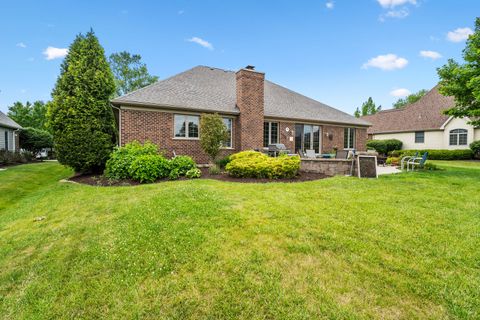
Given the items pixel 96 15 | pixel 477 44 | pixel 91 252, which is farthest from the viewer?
pixel 96 15

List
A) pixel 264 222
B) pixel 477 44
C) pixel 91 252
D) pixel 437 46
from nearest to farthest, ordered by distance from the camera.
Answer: pixel 91 252, pixel 264 222, pixel 477 44, pixel 437 46

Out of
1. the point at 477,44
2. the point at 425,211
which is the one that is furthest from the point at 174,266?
the point at 477,44

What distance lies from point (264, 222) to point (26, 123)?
153 feet

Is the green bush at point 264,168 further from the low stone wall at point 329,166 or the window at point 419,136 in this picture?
the window at point 419,136

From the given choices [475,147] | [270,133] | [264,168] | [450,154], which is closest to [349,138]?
[270,133]

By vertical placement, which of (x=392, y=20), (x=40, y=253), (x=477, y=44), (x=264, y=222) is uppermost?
(x=392, y=20)

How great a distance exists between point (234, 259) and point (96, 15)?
14072mm

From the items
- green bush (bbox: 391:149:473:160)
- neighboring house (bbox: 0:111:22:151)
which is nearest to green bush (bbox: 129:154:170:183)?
neighboring house (bbox: 0:111:22:151)

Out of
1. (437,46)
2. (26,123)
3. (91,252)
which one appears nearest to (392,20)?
(437,46)

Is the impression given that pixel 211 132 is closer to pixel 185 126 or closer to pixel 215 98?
pixel 185 126

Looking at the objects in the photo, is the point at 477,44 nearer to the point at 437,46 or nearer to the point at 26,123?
the point at 437,46

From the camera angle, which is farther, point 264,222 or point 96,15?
point 96,15

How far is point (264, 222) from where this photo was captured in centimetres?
398

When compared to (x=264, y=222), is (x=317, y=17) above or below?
above
